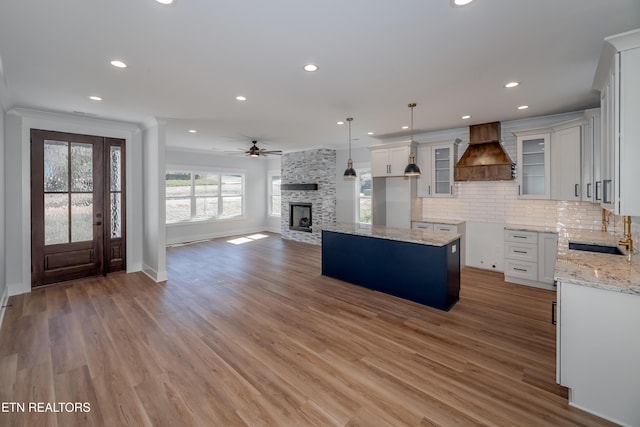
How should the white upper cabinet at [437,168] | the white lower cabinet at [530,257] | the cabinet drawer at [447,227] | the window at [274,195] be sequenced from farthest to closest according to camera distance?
1. the window at [274,195]
2. the white upper cabinet at [437,168]
3. the cabinet drawer at [447,227]
4. the white lower cabinet at [530,257]

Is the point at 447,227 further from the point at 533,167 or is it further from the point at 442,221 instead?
the point at 533,167

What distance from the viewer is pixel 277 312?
376cm

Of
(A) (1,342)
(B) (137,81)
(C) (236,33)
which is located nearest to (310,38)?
(C) (236,33)

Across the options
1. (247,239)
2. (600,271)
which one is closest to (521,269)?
(600,271)

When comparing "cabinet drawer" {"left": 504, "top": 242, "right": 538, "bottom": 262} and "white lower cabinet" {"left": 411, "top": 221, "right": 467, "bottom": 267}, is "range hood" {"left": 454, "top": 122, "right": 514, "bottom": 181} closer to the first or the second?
"white lower cabinet" {"left": 411, "top": 221, "right": 467, "bottom": 267}

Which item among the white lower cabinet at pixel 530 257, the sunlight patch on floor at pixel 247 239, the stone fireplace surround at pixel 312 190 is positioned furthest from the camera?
the sunlight patch on floor at pixel 247 239

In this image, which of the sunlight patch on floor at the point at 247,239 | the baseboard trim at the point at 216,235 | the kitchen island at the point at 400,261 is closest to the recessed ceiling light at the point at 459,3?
the kitchen island at the point at 400,261

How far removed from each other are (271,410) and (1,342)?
3.09 meters

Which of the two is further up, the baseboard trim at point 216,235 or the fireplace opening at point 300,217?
the fireplace opening at point 300,217

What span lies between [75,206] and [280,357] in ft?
15.2

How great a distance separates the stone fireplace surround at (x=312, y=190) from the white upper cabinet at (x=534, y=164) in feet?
14.7

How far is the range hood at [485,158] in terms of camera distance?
5.19 meters

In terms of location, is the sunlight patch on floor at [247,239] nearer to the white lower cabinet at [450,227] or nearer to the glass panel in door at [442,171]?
the white lower cabinet at [450,227]

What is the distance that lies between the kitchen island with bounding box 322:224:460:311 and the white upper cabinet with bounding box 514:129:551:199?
1.92m
